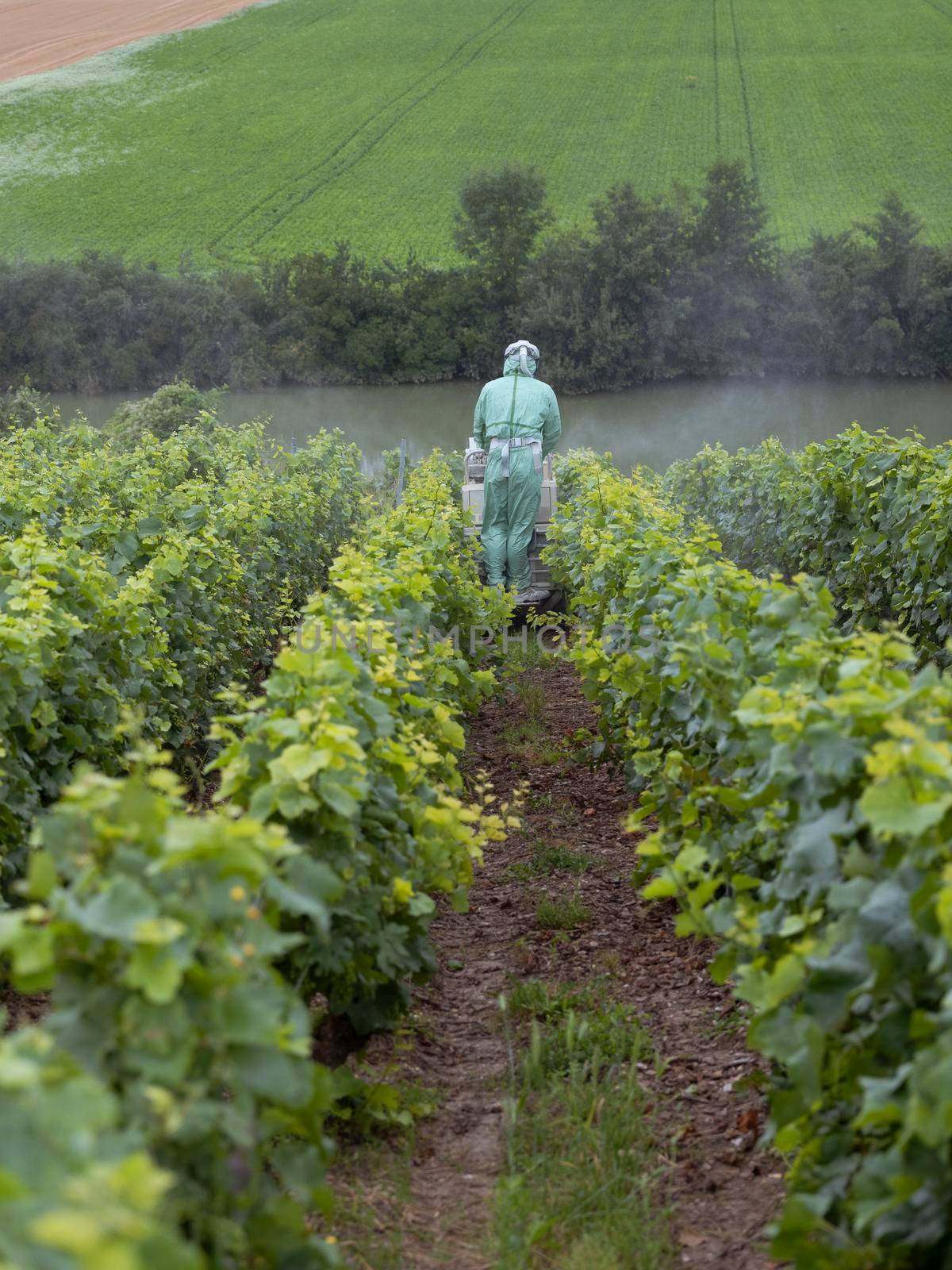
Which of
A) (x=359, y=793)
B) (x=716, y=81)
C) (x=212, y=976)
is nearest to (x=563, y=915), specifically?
→ (x=359, y=793)

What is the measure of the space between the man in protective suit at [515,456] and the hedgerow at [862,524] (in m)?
1.89

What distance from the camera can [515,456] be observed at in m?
10.9

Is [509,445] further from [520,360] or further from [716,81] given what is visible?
[716,81]

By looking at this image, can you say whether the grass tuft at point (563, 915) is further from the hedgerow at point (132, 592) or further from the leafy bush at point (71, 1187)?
the leafy bush at point (71, 1187)

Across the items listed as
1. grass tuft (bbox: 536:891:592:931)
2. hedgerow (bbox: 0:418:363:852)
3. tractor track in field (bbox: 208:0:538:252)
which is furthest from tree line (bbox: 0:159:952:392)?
grass tuft (bbox: 536:891:592:931)

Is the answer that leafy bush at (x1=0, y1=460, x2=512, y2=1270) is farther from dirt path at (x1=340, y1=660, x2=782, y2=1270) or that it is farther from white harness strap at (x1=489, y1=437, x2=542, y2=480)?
white harness strap at (x1=489, y1=437, x2=542, y2=480)

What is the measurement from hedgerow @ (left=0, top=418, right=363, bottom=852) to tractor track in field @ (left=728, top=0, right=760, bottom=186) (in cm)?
3656

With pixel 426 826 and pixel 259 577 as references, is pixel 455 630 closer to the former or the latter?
pixel 259 577

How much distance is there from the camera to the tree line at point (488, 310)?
41281 millimetres

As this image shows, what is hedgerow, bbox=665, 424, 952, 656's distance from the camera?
754cm

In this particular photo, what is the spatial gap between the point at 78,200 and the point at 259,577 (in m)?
46.0

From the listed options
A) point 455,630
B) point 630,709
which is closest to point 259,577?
point 455,630

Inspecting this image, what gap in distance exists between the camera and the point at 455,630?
24.7 feet

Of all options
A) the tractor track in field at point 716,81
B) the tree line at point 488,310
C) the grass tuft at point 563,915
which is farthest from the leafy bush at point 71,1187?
the tractor track in field at point 716,81
